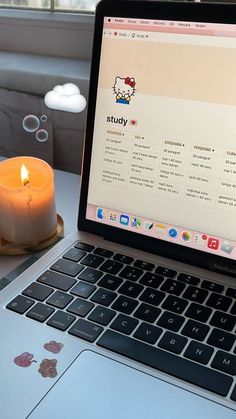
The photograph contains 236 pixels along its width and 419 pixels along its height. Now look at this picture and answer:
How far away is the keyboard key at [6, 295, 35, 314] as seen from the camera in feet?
1.79

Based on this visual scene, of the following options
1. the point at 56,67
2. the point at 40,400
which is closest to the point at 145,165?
the point at 40,400

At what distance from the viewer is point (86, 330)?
20.4 inches

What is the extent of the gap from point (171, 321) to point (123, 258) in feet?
0.41

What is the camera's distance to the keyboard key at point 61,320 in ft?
1.71

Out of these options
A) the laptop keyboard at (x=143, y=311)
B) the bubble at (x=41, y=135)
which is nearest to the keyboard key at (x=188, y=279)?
the laptop keyboard at (x=143, y=311)

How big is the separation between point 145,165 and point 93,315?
0.20 meters

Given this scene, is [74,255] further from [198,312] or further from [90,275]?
[198,312]

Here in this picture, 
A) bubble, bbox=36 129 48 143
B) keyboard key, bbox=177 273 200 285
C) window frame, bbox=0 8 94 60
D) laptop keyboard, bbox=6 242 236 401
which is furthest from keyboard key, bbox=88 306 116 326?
window frame, bbox=0 8 94 60

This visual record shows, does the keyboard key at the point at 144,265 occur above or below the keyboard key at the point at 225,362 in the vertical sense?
above

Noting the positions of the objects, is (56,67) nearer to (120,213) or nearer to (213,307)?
(120,213)

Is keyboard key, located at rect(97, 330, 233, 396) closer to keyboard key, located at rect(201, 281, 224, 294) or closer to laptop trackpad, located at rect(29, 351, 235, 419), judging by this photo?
laptop trackpad, located at rect(29, 351, 235, 419)

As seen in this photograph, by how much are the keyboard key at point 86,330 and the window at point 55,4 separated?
2.30 feet

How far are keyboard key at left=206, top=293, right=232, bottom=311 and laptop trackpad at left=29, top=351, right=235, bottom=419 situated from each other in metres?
0.12

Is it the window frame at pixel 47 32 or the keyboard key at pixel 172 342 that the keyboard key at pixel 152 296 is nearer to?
the keyboard key at pixel 172 342
